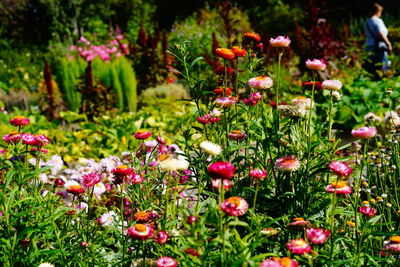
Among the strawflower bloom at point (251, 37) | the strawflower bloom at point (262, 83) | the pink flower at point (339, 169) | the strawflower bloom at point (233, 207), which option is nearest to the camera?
the strawflower bloom at point (233, 207)

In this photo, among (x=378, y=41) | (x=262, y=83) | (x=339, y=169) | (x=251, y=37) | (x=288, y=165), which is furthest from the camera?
(x=378, y=41)

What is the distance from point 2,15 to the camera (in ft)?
45.2

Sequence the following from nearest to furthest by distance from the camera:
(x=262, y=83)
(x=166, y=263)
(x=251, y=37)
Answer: (x=166, y=263) → (x=262, y=83) → (x=251, y=37)

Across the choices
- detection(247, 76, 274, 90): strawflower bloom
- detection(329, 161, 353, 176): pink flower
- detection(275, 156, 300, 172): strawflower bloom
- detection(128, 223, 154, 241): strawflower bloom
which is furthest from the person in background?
detection(128, 223, 154, 241): strawflower bloom

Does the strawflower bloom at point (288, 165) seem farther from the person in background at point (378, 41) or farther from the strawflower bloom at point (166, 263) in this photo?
the person in background at point (378, 41)

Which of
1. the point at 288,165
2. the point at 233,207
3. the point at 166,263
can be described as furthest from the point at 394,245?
the point at 166,263

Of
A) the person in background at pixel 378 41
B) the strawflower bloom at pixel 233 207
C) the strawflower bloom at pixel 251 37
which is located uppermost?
the strawflower bloom at pixel 251 37

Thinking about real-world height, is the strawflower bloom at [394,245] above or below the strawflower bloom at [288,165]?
below

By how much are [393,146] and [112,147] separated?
2.84 meters

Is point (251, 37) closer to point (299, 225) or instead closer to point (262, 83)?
point (262, 83)

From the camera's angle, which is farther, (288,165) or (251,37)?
(251,37)

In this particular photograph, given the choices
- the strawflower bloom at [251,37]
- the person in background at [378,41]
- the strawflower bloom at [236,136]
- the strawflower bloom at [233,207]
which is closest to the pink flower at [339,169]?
the strawflower bloom at [233,207]

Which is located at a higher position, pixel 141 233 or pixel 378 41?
pixel 141 233

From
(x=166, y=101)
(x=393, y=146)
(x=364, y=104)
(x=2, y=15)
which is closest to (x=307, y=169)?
(x=393, y=146)
